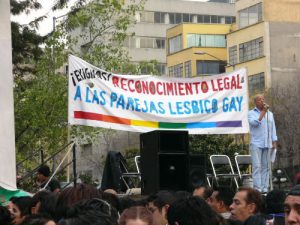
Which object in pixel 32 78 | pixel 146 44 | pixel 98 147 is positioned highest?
pixel 146 44

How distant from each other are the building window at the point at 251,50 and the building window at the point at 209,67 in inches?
266

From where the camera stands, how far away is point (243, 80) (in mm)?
13648

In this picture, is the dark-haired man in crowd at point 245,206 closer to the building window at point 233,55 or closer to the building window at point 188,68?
the building window at point 233,55

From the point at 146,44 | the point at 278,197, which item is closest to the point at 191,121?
the point at 278,197

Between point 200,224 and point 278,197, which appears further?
point 278,197

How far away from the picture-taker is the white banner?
12.4 m

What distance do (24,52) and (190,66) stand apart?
48.3 metres

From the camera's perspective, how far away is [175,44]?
7375 centimetres

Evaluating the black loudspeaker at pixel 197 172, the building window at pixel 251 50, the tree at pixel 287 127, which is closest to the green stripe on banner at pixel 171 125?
the black loudspeaker at pixel 197 172

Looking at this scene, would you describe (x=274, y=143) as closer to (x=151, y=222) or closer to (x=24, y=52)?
(x=151, y=222)

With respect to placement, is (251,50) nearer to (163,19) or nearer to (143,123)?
(163,19)

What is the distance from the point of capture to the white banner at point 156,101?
12.4m

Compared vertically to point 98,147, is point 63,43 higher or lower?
higher

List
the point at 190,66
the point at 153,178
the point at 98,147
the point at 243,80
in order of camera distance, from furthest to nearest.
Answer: the point at 190,66
the point at 98,147
the point at 243,80
the point at 153,178
